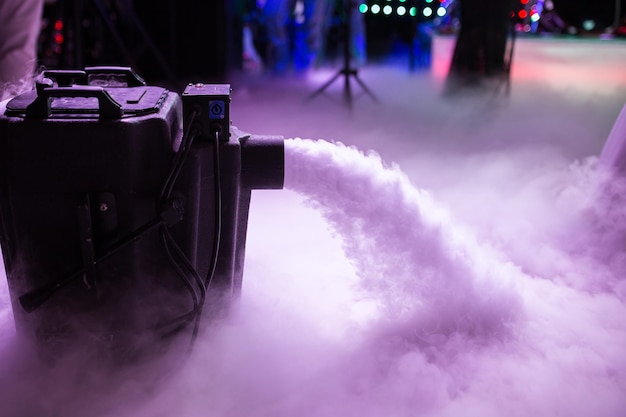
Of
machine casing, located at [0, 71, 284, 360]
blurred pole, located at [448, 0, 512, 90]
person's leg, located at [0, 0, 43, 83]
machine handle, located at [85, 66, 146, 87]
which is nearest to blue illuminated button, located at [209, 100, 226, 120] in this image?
machine casing, located at [0, 71, 284, 360]

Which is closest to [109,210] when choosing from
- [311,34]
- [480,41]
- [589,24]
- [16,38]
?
[16,38]

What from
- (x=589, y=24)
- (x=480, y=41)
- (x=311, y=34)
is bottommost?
(x=589, y=24)

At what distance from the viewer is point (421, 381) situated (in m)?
1.18

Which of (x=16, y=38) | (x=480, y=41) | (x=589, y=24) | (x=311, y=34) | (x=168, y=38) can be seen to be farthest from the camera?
(x=589, y=24)

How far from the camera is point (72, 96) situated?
103 centimetres

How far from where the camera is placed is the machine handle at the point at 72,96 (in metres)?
1.01

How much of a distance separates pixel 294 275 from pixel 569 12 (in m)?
11.8

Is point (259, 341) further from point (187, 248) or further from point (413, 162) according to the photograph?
point (413, 162)

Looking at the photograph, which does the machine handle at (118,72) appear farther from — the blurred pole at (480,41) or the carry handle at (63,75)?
the blurred pole at (480,41)

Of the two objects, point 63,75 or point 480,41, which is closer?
point 63,75

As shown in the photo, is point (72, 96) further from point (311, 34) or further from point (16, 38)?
point (311, 34)

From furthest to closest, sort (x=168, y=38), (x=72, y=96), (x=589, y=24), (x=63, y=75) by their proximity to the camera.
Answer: (x=589, y=24) → (x=168, y=38) → (x=63, y=75) → (x=72, y=96)

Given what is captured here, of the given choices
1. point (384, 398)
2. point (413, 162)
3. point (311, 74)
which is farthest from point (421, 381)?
point (311, 74)

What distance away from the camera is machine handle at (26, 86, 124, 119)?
3.33 ft
